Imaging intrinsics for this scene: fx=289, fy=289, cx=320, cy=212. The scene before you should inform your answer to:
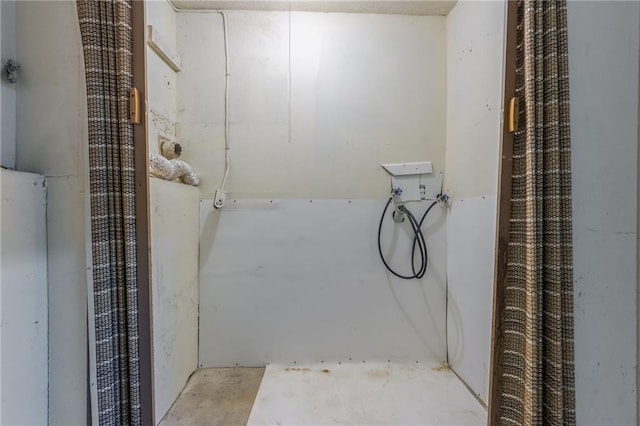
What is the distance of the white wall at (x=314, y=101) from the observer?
6.04ft

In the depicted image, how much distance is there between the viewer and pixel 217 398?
1505 millimetres

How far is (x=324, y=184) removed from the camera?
6.15ft

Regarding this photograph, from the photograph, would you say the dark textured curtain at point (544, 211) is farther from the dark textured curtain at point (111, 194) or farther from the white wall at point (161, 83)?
the white wall at point (161, 83)

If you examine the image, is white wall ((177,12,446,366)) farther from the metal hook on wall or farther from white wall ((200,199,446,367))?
the metal hook on wall

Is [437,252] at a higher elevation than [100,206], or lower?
lower

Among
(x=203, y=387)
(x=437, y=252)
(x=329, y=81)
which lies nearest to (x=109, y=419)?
(x=203, y=387)

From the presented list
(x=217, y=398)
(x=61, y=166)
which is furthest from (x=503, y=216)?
(x=217, y=398)

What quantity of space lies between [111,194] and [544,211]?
4.40 feet

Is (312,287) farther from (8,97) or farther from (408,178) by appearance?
(8,97)

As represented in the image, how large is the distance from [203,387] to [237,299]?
1.62ft

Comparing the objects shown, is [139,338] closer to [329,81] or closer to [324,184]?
[324,184]

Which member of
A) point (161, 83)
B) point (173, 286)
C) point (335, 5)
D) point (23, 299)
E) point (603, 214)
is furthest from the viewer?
point (335, 5)

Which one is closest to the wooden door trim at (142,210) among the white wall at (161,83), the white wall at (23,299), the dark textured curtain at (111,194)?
the dark textured curtain at (111,194)

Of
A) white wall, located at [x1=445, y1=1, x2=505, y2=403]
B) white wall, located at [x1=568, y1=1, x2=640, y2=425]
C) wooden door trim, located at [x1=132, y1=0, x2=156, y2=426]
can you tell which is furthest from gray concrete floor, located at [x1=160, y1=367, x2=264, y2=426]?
Result: white wall, located at [x1=568, y1=1, x2=640, y2=425]
